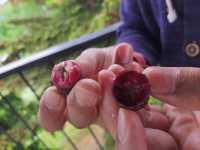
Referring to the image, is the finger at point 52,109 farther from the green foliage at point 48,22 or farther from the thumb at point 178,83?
the green foliage at point 48,22

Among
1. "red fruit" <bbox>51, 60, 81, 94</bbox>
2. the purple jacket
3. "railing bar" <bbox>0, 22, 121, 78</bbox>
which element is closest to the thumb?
"red fruit" <bbox>51, 60, 81, 94</bbox>

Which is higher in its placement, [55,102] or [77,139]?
[55,102]

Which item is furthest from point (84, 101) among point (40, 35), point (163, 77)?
point (40, 35)

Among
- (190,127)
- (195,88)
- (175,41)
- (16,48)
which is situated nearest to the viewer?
(195,88)

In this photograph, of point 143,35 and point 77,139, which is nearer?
point 143,35

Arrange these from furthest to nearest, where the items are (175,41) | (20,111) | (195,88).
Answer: (20,111)
(175,41)
(195,88)

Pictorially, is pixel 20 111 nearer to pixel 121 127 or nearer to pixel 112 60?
pixel 112 60

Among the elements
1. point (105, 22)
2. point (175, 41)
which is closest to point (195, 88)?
point (175, 41)

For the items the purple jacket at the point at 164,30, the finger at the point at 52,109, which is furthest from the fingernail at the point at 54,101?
the purple jacket at the point at 164,30

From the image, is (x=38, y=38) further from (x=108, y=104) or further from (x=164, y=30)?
(x=108, y=104)
